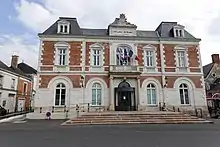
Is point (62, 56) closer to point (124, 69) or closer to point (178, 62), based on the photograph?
point (124, 69)

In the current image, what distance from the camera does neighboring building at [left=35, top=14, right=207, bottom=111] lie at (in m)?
19.4

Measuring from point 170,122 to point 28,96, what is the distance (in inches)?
944

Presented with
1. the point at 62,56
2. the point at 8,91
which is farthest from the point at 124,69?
the point at 8,91

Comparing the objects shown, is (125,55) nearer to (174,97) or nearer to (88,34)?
(88,34)

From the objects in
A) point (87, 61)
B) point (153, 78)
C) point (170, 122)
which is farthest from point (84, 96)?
point (170, 122)

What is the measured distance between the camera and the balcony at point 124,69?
19439 millimetres

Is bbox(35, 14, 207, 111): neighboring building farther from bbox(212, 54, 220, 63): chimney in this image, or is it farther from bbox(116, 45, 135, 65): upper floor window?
bbox(212, 54, 220, 63): chimney

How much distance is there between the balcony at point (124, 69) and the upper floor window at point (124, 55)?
0.73 meters

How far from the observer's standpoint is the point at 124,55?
20578 mm

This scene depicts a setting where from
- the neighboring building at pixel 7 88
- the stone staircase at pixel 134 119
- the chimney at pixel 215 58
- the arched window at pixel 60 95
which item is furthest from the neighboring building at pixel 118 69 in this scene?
the chimney at pixel 215 58

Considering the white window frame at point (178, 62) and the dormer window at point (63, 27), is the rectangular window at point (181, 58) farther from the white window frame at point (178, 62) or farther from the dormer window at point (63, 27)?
the dormer window at point (63, 27)

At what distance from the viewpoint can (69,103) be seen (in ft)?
62.2

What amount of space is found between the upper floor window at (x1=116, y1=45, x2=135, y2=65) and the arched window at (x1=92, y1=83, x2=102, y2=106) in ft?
10.8

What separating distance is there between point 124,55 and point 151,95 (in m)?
4.99
